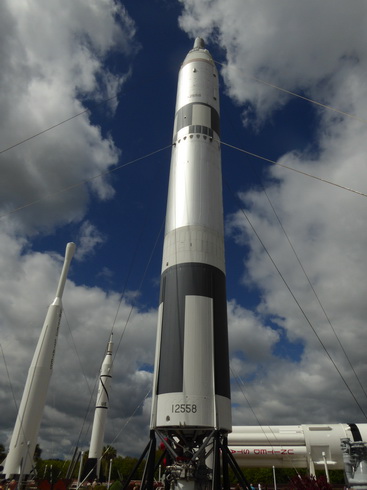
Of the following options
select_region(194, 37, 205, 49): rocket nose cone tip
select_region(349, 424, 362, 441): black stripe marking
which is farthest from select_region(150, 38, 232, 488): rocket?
select_region(349, 424, 362, 441): black stripe marking

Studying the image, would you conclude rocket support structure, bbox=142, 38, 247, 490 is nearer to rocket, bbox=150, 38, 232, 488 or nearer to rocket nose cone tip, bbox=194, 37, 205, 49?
rocket, bbox=150, 38, 232, 488

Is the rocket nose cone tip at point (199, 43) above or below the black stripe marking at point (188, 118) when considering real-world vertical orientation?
above

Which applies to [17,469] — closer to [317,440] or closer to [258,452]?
[258,452]

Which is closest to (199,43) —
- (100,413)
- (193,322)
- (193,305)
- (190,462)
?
(193,305)

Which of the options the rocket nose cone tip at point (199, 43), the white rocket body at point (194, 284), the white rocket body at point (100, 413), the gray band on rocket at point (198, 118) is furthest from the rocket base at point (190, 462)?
the white rocket body at point (100, 413)

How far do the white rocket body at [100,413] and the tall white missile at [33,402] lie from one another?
7.35 meters

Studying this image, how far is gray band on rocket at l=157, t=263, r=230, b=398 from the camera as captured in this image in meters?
8.88

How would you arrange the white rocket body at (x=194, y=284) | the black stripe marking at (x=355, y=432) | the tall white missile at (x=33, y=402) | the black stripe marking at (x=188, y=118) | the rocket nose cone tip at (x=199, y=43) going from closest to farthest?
the white rocket body at (x=194, y=284) → the black stripe marking at (x=188, y=118) → the tall white missile at (x=33, y=402) → the rocket nose cone tip at (x=199, y=43) → the black stripe marking at (x=355, y=432)

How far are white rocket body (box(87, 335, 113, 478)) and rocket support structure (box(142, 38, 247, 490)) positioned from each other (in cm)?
1633

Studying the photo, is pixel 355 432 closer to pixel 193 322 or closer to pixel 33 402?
pixel 193 322

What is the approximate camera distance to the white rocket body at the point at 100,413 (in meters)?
23.2

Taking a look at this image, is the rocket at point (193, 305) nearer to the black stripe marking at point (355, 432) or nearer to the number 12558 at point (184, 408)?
Answer: the number 12558 at point (184, 408)

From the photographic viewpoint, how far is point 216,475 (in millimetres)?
7820

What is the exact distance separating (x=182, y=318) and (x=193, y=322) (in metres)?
0.32
